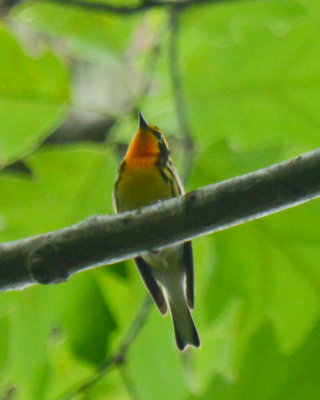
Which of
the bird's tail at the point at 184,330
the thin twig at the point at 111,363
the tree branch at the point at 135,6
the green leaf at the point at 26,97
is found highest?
the tree branch at the point at 135,6

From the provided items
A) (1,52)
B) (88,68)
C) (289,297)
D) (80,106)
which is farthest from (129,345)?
(88,68)

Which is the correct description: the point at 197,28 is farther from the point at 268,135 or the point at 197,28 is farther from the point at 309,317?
the point at 309,317

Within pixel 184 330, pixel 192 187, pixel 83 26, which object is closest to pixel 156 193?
pixel 184 330

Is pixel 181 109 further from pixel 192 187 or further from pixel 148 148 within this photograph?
pixel 148 148

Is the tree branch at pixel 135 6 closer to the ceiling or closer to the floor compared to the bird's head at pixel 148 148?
closer to the ceiling

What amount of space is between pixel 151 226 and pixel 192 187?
473mm

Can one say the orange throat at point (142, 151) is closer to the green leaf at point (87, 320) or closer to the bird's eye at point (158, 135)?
the bird's eye at point (158, 135)

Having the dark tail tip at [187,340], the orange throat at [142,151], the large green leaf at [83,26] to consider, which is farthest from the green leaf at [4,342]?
the orange throat at [142,151]

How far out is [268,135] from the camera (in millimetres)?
2949

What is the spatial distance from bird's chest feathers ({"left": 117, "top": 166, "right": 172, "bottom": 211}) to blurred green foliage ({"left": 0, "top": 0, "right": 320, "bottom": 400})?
2.43ft

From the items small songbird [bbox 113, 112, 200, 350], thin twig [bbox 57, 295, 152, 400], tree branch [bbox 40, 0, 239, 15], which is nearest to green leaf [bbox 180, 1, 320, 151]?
tree branch [bbox 40, 0, 239, 15]

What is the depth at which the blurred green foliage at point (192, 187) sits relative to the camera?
2.80m

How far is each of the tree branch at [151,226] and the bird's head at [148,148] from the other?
1.60m

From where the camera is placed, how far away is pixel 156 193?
155 inches
